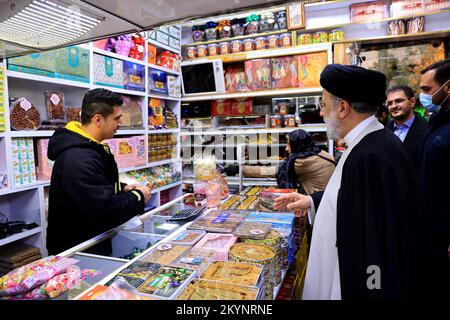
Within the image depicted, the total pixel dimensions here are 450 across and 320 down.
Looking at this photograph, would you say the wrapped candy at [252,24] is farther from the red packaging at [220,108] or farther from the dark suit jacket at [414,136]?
the dark suit jacket at [414,136]

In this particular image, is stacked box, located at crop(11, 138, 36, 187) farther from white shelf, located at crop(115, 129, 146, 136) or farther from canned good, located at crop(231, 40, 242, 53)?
canned good, located at crop(231, 40, 242, 53)

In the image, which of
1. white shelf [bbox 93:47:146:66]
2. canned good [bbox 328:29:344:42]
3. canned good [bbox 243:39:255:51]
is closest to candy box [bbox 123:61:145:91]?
white shelf [bbox 93:47:146:66]

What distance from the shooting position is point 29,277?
3.68 ft

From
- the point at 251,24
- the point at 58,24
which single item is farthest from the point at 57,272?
the point at 251,24

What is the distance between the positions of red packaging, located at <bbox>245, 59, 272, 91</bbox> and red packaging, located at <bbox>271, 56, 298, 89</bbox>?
0.07 meters

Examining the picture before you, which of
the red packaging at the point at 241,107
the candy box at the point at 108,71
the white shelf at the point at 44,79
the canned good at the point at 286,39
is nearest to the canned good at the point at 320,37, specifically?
the canned good at the point at 286,39

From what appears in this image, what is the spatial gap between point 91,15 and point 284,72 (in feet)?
10.1

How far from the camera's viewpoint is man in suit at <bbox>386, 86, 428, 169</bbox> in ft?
10.1

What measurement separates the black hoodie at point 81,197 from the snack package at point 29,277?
470 millimetres

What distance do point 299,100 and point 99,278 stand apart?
3.74 metres

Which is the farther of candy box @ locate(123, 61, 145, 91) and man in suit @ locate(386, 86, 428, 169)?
candy box @ locate(123, 61, 145, 91)

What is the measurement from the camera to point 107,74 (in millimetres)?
3387

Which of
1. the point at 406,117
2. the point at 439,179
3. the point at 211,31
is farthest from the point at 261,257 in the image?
the point at 211,31

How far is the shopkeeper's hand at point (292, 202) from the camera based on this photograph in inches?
76.4
